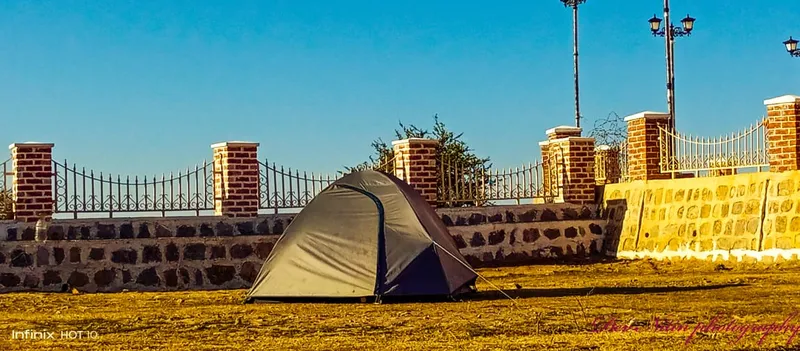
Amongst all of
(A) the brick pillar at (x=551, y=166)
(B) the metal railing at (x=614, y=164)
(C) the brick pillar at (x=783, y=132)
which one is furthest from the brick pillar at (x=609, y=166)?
(C) the brick pillar at (x=783, y=132)

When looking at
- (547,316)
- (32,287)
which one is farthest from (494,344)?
(32,287)

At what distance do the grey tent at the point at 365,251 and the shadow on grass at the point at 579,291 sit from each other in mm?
255

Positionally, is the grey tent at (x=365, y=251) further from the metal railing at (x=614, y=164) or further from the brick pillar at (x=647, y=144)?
the metal railing at (x=614, y=164)

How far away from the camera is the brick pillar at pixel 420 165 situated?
19.0 meters

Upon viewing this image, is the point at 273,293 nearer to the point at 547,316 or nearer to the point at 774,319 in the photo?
the point at 547,316

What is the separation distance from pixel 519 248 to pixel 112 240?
250 inches

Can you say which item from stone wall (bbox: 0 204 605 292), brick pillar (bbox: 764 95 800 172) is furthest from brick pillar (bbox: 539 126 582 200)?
brick pillar (bbox: 764 95 800 172)

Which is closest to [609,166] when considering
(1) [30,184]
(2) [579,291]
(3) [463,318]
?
(2) [579,291]

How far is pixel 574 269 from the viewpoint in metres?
18.0

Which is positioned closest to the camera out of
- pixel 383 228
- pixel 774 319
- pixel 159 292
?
pixel 774 319

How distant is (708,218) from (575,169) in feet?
9.39

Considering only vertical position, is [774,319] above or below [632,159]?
below

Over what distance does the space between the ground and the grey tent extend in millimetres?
337

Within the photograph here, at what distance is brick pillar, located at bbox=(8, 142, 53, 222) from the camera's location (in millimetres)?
16859
